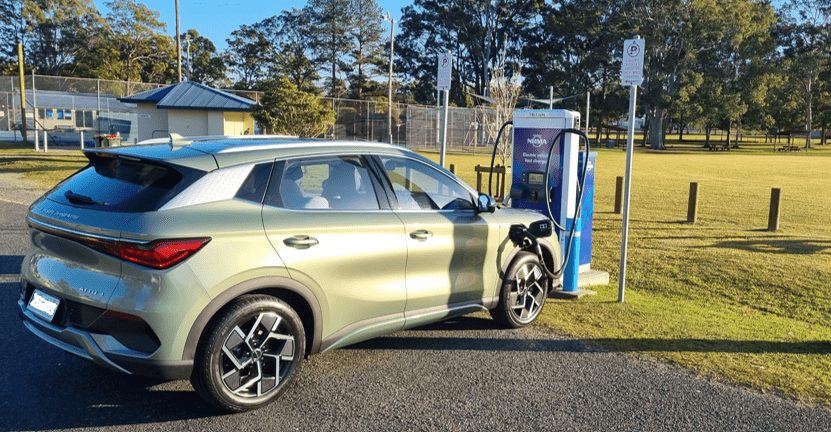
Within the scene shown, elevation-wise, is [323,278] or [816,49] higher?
[816,49]

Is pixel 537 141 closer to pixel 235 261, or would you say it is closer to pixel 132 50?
pixel 235 261

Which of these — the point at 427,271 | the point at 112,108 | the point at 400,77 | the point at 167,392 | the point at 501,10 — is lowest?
the point at 167,392

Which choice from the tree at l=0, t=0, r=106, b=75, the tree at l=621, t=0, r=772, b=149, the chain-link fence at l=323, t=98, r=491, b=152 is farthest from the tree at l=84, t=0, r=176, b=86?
the tree at l=621, t=0, r=772, b=149

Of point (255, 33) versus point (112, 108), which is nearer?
point (112, 108)

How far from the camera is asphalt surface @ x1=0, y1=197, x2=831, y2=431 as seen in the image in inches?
156

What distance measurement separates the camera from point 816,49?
69.9 meters

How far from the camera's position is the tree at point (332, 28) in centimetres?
7594

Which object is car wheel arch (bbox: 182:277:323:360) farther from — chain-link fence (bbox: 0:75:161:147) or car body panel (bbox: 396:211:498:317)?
chain-link fence (bbox: 0:75:161:147)

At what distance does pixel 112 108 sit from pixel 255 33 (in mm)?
46087

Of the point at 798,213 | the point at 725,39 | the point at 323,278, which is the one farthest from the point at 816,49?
the point at 323,278

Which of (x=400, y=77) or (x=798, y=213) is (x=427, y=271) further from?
(x=400, y=77)

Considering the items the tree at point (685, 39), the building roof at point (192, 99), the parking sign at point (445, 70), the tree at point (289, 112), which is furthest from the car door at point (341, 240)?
the tree at point (685, 39)

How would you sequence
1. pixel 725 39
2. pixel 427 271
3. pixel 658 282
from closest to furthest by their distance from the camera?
pixel 427 271
pixel 658 282
pixel 725 39

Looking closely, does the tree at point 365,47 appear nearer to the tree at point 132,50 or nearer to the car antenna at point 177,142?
the tree at point 132,50
